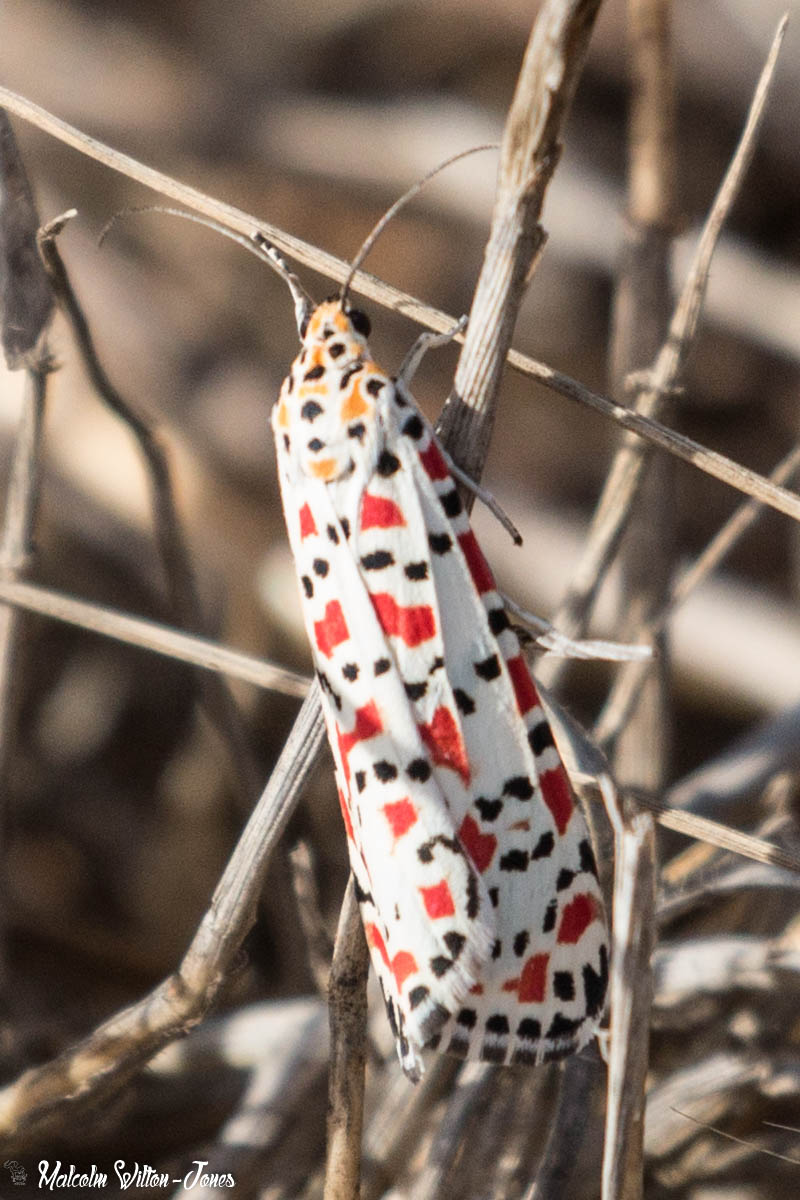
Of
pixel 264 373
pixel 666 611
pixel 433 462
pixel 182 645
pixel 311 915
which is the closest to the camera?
pixel 433 462

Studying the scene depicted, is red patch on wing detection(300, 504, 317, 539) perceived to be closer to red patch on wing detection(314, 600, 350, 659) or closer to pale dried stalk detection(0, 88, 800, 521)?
red patch on wing detection(314, 600, 350, 659)

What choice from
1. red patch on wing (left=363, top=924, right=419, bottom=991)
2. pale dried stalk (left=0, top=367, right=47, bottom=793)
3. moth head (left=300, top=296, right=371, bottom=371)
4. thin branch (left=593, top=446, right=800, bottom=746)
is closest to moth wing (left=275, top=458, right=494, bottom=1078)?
red patch on wing (left=363, top=924, right=419, bottom=991)

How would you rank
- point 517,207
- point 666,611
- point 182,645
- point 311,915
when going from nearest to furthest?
point 517,207 → point 182,645 → point 311,915 → point 666,611

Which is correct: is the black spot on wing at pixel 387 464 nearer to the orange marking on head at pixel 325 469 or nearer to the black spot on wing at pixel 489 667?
the orange marking on head at pixel 325 469

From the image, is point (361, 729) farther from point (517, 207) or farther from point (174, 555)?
point (174, 555)

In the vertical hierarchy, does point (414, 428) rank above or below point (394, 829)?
above

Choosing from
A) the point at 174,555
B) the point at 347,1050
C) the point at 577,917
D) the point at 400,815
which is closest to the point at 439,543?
the point at 400,815
